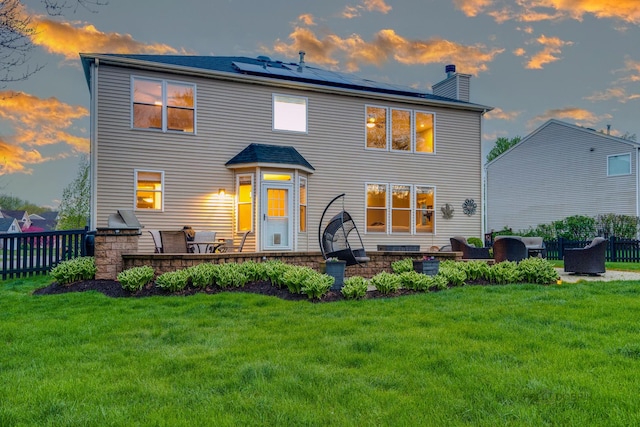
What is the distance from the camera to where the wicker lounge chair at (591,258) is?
10297 mm

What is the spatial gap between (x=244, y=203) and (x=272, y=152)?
67.3 inches

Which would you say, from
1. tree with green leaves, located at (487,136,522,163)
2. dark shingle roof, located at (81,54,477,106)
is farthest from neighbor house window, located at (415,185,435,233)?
tree with green leaves, located at (487,136,522,163)

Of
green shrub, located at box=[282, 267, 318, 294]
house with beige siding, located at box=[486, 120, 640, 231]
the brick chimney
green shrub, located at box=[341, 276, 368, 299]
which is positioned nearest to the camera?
green shrub, located at box=[341, 276, 368, 299]

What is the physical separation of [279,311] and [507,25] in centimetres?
1870

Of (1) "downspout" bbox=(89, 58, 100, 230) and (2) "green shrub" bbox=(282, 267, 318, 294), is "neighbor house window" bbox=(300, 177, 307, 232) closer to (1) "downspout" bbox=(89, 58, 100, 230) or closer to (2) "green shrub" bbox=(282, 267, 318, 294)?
(1) "downspout" bbox=(89, 58, 100, 230)

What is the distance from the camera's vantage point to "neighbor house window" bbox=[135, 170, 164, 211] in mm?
11715

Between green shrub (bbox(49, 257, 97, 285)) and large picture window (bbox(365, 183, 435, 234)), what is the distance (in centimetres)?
857

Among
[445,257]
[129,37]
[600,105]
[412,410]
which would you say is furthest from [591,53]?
[412,410]

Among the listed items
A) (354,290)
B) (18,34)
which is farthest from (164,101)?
(354,290)

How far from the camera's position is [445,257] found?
988cm

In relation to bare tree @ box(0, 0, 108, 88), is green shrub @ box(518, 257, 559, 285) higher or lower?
lower

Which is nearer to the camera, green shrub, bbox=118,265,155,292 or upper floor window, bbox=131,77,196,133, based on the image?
green shrub, bbox=118,265,155,292

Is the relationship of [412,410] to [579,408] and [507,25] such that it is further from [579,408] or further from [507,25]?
[507,25]

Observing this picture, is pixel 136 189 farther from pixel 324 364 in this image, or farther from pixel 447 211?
pixel 447 211
